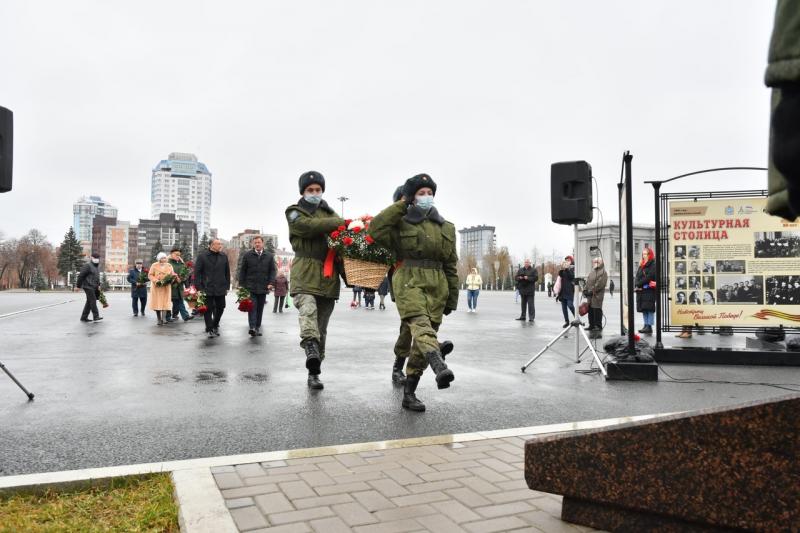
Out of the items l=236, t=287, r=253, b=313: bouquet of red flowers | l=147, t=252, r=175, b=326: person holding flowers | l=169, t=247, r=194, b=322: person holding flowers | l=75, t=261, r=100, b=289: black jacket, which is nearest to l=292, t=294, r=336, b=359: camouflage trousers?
l=236, t=287, r=253, b=313: bouquet of red flowers

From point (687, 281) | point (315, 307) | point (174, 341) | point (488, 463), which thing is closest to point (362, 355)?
point (315, 307)

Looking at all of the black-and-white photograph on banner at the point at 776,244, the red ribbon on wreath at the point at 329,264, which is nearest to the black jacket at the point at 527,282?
the black-and-white photograph on banner at the point at 776,244

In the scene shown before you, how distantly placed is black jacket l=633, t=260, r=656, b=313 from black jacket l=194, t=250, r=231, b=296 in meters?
9.30

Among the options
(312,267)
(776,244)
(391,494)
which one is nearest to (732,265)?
(776,244)

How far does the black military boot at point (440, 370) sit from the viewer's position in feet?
16.4

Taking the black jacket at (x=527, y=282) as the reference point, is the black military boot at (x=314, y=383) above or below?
below

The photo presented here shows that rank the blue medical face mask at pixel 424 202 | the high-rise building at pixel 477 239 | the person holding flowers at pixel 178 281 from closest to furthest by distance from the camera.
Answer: the blue medical face mask at pixel 424 202
the person holding flowers at pixel 178 281
the high-rise building at pixel 477 239

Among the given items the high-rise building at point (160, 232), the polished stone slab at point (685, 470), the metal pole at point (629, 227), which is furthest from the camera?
the high-rise building at point (160, 232)

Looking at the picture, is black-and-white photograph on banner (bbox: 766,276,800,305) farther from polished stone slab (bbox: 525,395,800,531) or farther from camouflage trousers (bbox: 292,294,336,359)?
polished stone slab (bbox: 525,395,800,531)

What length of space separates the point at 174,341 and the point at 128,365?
3.44m

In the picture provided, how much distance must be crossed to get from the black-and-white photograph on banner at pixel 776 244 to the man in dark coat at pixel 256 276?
29.8ft

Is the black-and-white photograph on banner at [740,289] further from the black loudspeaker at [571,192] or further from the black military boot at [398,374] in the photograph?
the black military boot at [398,374]

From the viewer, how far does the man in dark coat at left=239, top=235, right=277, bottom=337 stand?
13109mm

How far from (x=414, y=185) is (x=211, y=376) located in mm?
3662
